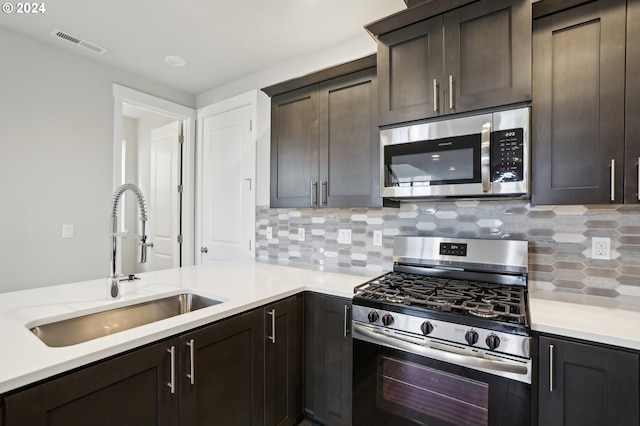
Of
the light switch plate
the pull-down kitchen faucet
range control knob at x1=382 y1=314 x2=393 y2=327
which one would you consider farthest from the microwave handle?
the light switch plate

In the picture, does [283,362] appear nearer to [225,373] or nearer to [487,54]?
[225,373]

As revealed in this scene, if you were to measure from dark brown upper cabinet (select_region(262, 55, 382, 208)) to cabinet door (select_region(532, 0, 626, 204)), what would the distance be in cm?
83

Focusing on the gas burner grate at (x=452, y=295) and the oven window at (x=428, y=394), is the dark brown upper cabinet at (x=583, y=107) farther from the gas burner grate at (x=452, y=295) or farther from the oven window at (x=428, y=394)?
the oven window at (x=428, y=394)

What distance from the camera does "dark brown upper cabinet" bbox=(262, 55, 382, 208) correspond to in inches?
77.9

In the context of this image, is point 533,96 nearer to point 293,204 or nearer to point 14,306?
point 293,204

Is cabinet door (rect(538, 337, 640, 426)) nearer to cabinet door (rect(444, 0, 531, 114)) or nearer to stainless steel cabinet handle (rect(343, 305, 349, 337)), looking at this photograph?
stainless steel cabinet handle (rect(343, 305, 349, 337))

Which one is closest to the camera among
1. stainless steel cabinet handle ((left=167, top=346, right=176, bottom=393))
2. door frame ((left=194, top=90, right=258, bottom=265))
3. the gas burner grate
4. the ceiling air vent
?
stainless steel cabinet handle ((left=167, top=346, right=176, bottom=393))

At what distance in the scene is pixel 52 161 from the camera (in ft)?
8.32

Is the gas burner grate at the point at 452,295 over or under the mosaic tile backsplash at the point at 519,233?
under

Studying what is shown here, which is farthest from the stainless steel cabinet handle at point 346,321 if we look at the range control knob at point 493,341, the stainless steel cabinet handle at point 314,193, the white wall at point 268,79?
the white wall at point 268,79

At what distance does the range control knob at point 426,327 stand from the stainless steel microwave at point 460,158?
0.67m

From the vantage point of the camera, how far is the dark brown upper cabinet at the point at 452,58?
1.46 meters

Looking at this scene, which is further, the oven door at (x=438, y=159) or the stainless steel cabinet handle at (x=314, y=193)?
the stainless steel cabinet handle at (x=314, y=193)

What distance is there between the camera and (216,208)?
3.32 metres
